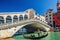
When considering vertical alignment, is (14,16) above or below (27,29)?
above

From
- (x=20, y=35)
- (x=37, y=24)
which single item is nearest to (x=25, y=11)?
(x=20, y=35)

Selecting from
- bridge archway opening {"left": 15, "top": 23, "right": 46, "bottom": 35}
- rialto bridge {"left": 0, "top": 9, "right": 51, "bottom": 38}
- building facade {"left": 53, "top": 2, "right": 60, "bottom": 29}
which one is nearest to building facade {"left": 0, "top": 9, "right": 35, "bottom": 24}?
rialto bridge {"left": 0, "top": 9, "right": 51, "bottom": 38}

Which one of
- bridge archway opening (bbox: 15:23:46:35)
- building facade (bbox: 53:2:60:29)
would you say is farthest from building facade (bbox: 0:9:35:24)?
building facade (bbox: 53:2:60:29)

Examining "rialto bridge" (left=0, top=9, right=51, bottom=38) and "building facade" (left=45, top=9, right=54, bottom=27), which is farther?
"building facade" (left=45, top=9, right=54, bottom=27)

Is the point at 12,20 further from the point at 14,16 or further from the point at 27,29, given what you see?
the point at 27,29

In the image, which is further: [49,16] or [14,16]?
[49,16]

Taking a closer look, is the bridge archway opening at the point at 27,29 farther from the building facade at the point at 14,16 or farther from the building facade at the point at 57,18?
the building facade at the point at 57,18

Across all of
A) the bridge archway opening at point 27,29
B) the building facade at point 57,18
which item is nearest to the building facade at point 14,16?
the bridge archway opening at point 27,29

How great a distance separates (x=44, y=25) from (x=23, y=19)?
0.87 m

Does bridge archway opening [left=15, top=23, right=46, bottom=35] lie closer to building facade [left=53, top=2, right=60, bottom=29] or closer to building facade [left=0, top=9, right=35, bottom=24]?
building facade [left=0, top=9, right=35, bottom=24]

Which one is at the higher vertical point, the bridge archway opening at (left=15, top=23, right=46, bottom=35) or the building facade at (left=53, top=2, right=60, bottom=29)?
the building facade at (left=53, top=2, right=60, bottom=29)

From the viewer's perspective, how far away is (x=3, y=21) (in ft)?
14.1

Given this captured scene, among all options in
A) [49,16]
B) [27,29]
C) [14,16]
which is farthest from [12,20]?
[49,16]

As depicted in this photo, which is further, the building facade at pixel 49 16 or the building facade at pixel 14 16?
the building facade at pixel 49 16
